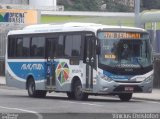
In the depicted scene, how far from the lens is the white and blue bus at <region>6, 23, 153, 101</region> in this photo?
2709 centimetres

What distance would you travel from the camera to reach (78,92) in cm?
2808

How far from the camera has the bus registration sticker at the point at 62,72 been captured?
2861cm

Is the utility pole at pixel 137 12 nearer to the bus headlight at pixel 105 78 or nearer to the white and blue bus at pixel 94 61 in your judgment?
the white and blue bus at pixel 94 61

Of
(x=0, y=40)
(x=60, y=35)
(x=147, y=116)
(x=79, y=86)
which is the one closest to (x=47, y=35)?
(x=60, y=35)

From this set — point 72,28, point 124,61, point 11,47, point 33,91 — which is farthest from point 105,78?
point 11,47

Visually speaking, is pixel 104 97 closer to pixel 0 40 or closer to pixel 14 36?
pixel 14 36

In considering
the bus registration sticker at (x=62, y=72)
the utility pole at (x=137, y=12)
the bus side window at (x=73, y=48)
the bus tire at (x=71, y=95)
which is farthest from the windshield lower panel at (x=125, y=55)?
the utility pole at (x=137, y=12)

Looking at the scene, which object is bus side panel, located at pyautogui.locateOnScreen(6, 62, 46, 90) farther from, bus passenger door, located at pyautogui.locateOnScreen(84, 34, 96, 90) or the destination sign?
the destination sign

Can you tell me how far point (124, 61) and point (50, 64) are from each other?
3652 mm

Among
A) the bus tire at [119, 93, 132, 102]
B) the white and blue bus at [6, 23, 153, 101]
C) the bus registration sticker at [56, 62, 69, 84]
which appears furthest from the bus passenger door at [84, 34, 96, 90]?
the bus tire at [119, 93, 132, 102]

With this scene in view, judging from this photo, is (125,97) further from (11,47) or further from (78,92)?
(11,47)

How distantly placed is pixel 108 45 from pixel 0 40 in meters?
28.4

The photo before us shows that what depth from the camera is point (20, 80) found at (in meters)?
31.8

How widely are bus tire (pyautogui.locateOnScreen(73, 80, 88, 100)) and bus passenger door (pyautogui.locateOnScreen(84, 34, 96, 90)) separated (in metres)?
0.53
